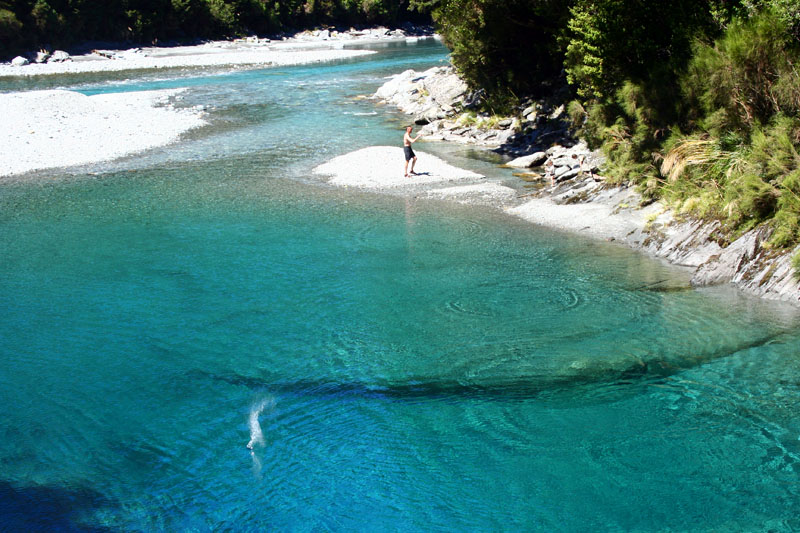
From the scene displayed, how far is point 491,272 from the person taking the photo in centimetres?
1916

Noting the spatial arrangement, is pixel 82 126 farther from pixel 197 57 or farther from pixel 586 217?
pixel 197 57

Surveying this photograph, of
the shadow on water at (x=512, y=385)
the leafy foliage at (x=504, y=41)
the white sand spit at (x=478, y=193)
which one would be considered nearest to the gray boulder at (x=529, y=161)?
the white sand spit at (x=478, y=193)

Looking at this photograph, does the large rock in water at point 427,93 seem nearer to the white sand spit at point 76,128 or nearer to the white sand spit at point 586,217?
the white sand spit at point 76,128

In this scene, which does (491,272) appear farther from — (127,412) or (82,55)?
(82,55)

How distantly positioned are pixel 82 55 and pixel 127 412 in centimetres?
9680

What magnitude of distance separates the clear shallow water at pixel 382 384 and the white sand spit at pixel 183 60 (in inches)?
2590

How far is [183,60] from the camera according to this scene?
3602 inches

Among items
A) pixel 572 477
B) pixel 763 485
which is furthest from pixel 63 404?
pixel 763 485

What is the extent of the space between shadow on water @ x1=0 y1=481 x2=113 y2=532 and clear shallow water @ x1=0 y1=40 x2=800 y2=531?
0.04 meters

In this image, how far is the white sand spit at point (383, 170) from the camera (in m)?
29.6

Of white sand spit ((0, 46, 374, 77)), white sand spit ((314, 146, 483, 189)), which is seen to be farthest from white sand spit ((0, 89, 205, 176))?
white sand spit ((0, 46, 374, 77))

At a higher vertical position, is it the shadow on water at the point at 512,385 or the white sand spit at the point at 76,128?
the white sand spit at the point at 76,128

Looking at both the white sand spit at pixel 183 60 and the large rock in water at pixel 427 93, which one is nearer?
the large rock in water at pixel 427 93

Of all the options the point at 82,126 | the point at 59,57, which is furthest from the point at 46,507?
the point at 59,57
